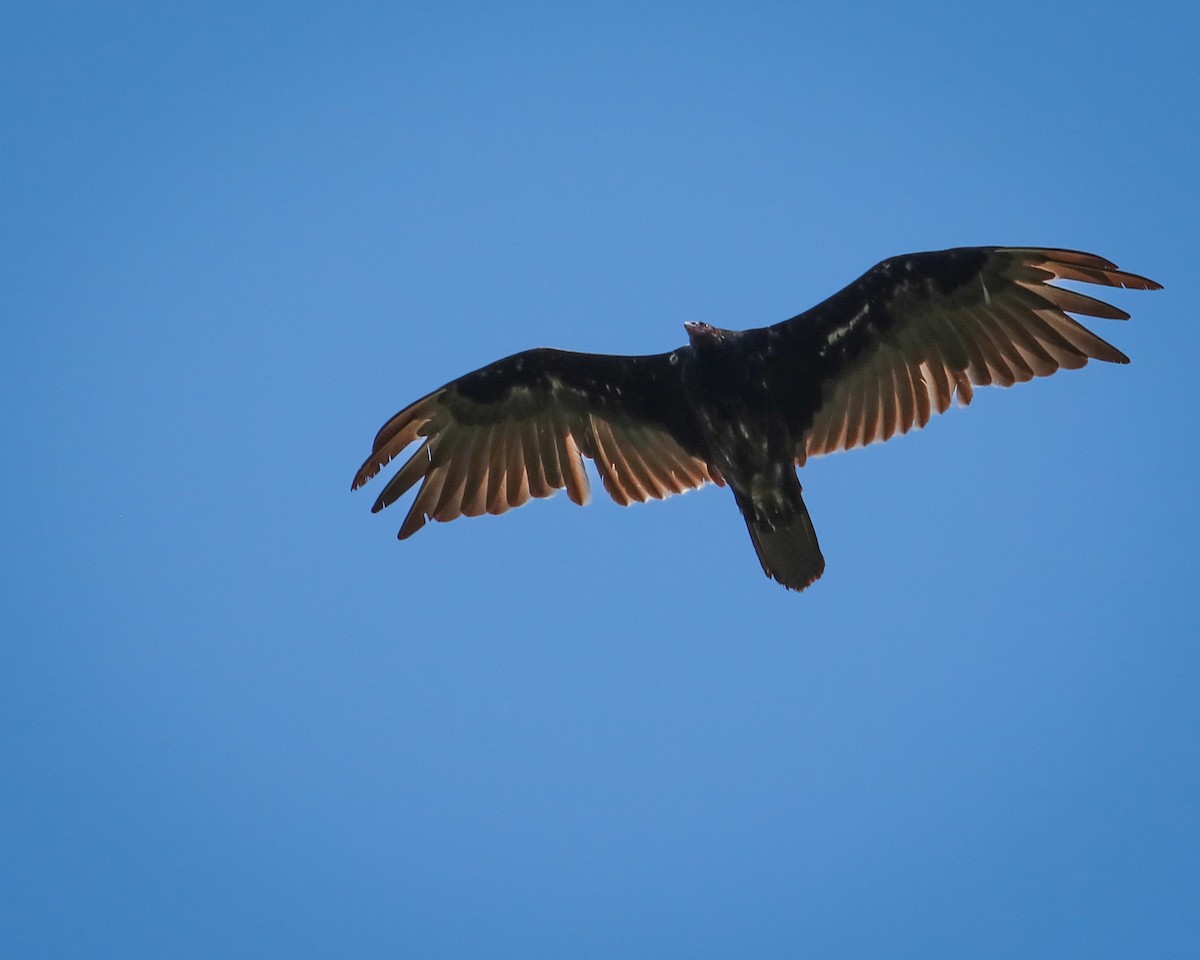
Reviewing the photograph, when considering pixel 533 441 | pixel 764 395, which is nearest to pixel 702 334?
pixel 764 395

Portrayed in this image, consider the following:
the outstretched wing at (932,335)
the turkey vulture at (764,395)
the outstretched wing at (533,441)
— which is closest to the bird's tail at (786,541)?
the turkey vulture at (764,395)

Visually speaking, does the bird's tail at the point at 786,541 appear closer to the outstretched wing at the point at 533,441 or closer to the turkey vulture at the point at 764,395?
the turkey vulture at the point at 764,395

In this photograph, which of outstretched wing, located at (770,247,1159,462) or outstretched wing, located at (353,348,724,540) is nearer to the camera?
outstretched wing, located at (770,247,1159,462)

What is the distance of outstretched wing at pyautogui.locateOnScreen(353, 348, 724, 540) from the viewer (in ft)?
32.5

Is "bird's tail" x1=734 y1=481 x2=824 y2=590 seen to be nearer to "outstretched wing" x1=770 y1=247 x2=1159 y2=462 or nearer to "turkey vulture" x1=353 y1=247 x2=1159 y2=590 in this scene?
"turkey vulture" x1=353 y1=247 x2=1159 y2=590

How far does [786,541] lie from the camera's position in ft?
30.2

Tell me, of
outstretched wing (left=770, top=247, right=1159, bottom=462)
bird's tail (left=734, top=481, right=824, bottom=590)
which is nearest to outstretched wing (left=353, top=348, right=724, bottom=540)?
bird's tail (left=734, top=481, right=824, bottom=590)

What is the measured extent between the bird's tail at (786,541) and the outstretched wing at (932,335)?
25.4 inches

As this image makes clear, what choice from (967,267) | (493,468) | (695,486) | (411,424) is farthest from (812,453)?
(411,424)

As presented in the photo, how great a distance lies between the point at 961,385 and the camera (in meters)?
9.59

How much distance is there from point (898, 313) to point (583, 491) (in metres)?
2.83

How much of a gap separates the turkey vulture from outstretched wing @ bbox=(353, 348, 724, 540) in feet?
0.04

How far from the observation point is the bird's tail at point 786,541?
9.12 meters

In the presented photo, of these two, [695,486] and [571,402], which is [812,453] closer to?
[695,486]
